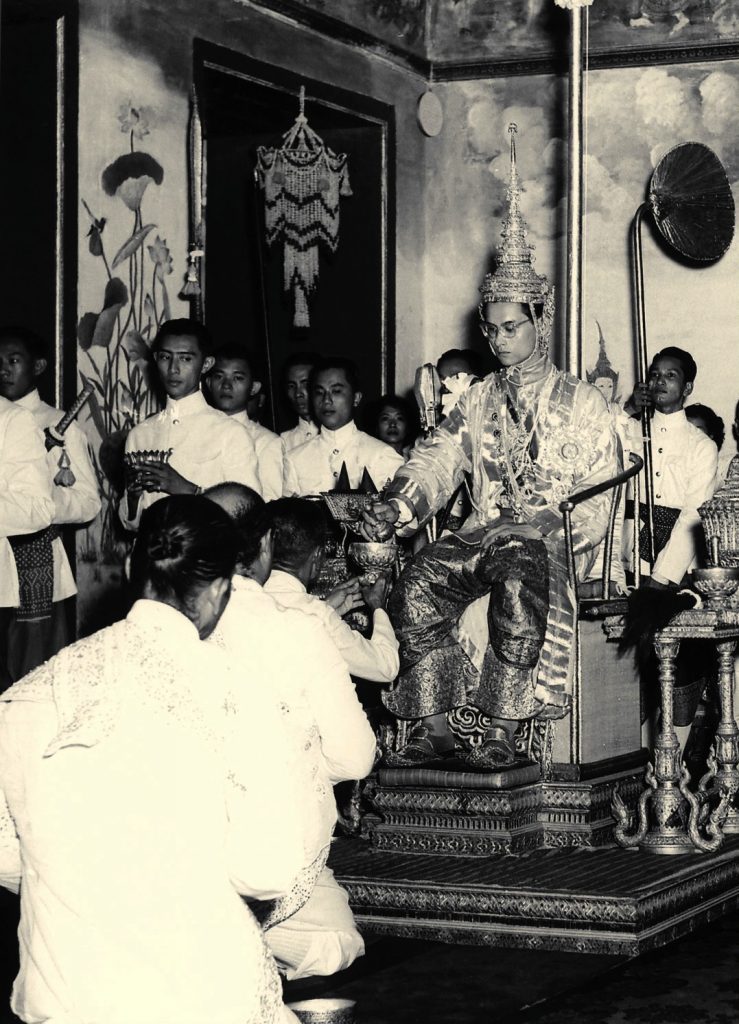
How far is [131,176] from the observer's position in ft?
29.3

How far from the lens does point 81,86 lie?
28.2ft

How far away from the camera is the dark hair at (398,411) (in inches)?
369

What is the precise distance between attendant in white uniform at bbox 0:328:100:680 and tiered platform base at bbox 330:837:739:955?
76.9 inches

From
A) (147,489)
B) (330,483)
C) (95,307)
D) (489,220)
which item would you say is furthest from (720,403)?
(147,489)

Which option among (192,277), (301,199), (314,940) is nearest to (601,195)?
(301,199)

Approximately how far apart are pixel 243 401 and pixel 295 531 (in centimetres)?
360

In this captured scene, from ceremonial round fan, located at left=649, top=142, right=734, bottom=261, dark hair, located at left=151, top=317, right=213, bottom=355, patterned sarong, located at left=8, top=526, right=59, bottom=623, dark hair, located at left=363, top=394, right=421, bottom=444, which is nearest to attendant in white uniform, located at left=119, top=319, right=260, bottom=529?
dark hair, located at left=151, top=317, right=213, bottom=355

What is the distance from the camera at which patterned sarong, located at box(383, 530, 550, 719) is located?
20.8 ft

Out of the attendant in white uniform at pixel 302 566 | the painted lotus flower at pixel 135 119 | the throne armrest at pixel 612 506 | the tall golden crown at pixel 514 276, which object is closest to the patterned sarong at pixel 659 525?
the throne armrest at pixel 612 506

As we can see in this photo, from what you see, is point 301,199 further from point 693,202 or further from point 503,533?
point 503,533

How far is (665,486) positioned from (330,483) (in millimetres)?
1636

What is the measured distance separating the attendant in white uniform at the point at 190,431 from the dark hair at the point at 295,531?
283cm

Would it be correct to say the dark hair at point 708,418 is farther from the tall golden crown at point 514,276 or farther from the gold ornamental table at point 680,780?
the gold ornamental table at point 680,780

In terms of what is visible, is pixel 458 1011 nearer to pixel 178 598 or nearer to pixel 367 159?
pixel 178 598
